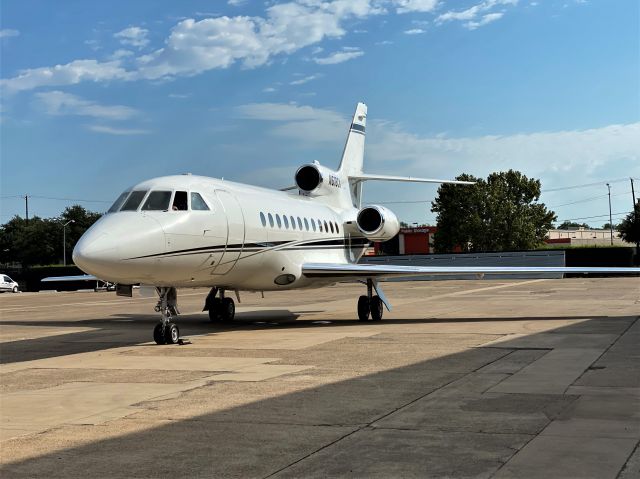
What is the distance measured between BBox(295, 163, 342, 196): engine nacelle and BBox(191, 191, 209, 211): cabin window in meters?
8.16

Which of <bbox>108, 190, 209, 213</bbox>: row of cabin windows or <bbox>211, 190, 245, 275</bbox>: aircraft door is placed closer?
<bbox>108, 190, 209, 213</bbox>: row of cabin windows

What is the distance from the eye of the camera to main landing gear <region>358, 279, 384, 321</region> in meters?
19.5

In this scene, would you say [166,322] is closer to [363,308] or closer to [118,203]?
[118,203]

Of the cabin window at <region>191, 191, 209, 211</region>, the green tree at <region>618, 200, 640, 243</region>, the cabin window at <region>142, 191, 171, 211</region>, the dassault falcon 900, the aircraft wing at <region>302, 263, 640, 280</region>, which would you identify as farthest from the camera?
the green tree at <region>618, 200, 640, 243</region>

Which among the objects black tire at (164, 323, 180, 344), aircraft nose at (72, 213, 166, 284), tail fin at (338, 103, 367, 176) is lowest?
black tire at (164, 323, 180, 344)

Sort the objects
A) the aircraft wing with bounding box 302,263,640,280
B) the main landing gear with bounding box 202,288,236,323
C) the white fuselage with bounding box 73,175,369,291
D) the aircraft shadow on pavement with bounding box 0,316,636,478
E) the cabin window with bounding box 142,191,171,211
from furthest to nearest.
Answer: the main landing gear with bounding box 202,288,236,323 < the aircraft wing with bounding box 302,263,640,280 < the cabin window with bounding box 142,191,171,211 < the white fuselage with bounding box 73,175,369,291 < the aircraft shadow on pavement with bounding box 0,316,636,478

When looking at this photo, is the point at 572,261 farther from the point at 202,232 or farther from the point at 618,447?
the point at 618,447

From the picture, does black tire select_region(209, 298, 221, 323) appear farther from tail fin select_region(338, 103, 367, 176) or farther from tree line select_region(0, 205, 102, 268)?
tree line select_region(0, 205, 102, 268)

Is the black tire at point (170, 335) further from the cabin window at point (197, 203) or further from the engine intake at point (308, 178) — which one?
the engine intake at point (308, 178)

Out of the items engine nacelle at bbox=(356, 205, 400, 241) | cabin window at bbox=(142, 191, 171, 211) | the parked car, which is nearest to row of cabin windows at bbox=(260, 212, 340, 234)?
engine nacelle at bbox=(356, 205, 400, 241)

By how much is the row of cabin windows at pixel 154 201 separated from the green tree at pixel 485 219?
245ft

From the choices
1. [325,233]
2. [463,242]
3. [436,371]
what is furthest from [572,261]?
[436,371]

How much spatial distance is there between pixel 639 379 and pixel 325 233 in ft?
44.0

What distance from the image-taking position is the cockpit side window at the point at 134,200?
13.8 meters
